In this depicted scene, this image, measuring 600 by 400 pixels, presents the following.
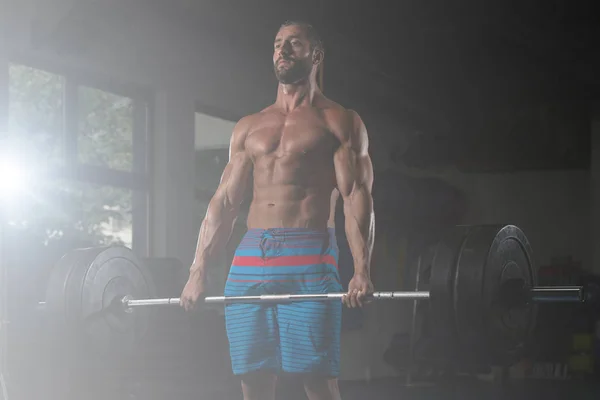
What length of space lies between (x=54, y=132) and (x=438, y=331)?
181cm

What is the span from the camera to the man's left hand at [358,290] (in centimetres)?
248

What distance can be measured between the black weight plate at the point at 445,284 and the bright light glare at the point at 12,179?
182cm

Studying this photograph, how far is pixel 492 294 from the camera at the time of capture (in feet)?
7.38

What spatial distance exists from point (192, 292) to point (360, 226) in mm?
615

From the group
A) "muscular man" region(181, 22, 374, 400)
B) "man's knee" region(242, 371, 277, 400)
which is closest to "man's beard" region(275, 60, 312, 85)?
"muscular man" region(181, 22, 374, 400)

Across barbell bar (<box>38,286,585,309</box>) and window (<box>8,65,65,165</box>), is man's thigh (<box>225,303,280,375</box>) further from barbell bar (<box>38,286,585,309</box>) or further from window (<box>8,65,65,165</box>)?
window (<box>8,65,65,165</box>)

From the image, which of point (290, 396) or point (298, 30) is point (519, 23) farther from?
point (290, 396)

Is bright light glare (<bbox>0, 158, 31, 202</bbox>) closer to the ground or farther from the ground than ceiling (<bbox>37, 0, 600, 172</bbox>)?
closer to the ground

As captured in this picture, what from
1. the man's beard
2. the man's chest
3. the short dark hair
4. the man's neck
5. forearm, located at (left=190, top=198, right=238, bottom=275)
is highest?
the short dark hair

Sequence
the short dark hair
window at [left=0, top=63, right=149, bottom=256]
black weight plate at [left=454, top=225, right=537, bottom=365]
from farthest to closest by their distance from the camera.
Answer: window at [left=0, top=63, right=149, bottom=256] → the short dark hair → black weight plate at [left=454, top=225, right=537, bottom=365]

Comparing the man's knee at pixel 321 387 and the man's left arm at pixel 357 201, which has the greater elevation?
the man's left arm at pixel 357 201

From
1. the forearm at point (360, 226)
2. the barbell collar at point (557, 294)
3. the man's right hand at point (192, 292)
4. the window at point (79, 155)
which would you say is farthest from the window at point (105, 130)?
the barbell collar at point (557, 294)

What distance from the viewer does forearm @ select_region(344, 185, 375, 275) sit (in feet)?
8.25

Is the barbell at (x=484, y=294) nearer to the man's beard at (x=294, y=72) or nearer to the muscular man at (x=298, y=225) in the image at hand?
the muscular man at (x=298, y=225)
